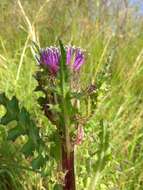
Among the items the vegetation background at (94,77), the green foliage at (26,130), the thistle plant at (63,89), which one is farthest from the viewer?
the vegetation background at (94,77)

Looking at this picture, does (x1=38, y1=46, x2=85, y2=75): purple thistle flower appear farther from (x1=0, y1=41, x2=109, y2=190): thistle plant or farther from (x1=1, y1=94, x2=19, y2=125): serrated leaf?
(x1=1, y1=94, x2=19, y2=125): serrated leaf

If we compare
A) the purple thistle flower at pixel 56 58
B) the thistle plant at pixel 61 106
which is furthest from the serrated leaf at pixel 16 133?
the purple thistle flower at pixel 56 58

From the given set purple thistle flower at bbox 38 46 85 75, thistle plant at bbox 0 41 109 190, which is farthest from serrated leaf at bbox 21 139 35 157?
purple thistle flower at bbox 38 46 85 75

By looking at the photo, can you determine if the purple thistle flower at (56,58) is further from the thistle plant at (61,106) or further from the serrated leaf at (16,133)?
the serrated leaf at (16,133)

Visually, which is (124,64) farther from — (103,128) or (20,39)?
(103,128)

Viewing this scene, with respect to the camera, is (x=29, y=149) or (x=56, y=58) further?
(x=29, y=149)

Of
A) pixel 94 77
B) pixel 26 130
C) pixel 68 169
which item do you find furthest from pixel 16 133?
pixel 94 77

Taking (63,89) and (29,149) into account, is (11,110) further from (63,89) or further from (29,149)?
(63,89)
